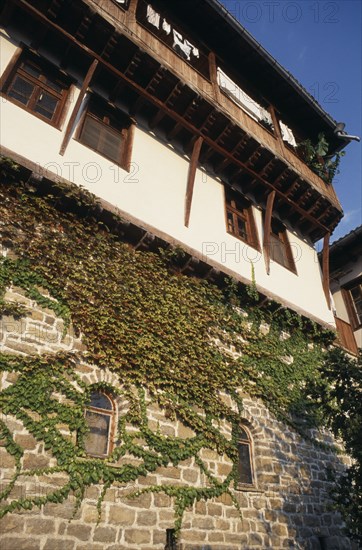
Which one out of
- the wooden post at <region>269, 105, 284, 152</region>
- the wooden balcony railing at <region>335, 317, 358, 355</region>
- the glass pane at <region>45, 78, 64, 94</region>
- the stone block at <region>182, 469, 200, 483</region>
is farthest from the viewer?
the wooden balcony railing at <region>335, 317, 358, 355</region>

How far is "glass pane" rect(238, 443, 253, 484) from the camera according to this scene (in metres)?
6.26

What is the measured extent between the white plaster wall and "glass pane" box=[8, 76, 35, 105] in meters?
0.32

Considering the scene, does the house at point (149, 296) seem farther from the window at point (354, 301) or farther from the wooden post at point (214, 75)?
the window at point (354, 301)

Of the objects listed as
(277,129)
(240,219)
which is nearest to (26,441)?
(240,219)

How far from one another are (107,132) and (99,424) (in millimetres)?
5494

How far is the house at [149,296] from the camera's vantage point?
467 centimetres

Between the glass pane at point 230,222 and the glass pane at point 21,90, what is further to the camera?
the glass pane at point 230,222

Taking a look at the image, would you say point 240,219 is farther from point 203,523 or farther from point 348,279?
point 203,523

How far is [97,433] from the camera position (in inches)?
198

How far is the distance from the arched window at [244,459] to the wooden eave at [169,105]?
5821 millimetres

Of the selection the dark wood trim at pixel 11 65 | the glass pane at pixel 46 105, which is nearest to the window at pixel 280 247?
the glass pane at pixel 46 105

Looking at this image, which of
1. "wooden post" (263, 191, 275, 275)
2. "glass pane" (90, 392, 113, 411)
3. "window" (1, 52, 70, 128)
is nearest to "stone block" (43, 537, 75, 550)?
"glass pane" (90, 392, 113, 411)

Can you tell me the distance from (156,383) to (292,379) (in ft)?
11.5

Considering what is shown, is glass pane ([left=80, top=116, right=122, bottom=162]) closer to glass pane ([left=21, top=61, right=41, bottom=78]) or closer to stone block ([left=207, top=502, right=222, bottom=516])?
glass pane ([left=21, top=61, right=41, bottom=78])
